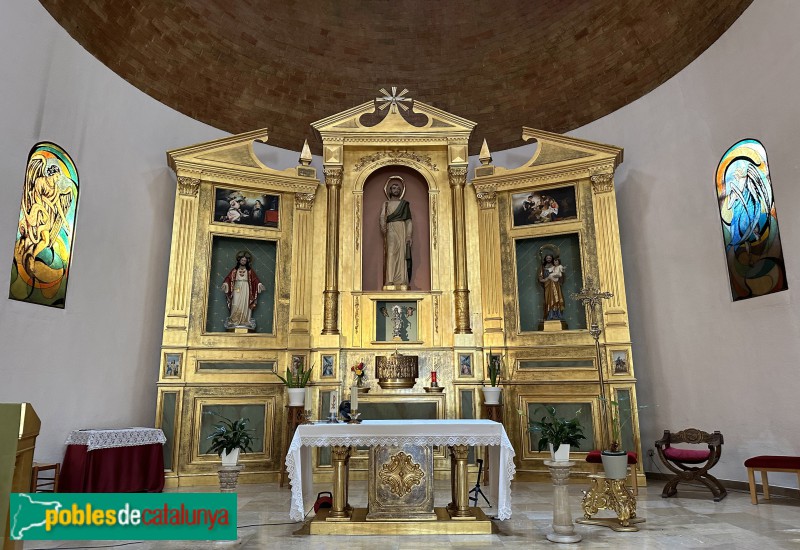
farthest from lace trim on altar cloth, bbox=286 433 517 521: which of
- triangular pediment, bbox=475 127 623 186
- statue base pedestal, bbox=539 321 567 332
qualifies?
triangular pediment, bbox=475 127 623 186

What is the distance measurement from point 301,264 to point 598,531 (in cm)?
646

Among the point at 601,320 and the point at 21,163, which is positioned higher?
the point at 21,163

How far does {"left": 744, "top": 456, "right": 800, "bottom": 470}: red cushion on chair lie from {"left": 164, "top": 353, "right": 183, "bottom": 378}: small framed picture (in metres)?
8.00

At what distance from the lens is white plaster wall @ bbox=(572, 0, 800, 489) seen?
7.45 m

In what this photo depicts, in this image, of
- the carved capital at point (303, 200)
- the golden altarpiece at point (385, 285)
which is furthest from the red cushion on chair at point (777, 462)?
the carved capital at point (303, 200)

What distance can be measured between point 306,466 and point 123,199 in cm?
566

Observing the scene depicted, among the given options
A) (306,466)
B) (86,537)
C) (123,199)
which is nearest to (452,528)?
(306,466)

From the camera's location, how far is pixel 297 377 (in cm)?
918

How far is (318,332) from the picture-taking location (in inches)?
384

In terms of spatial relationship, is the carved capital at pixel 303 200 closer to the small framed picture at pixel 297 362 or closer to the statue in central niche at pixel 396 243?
the statue in central niche at pixel 396 243

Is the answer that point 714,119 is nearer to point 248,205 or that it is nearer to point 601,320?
point 601,320

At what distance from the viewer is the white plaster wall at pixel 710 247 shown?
7453 millimetres

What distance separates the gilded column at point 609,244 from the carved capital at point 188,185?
6772mm
